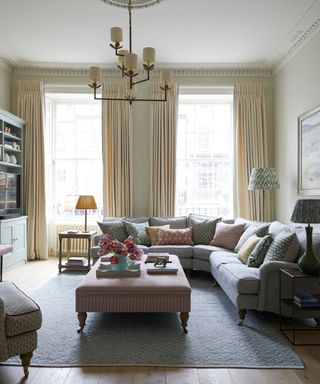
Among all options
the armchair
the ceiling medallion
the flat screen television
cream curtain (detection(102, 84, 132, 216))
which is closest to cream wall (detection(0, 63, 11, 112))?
the flat screen television

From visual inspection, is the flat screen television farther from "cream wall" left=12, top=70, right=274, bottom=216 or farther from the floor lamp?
the floor lamp

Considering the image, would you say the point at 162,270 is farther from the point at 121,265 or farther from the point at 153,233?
the point at 153,233

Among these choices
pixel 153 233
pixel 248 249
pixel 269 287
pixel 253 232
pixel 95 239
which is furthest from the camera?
pixel 153 233

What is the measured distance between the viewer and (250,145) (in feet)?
20.6

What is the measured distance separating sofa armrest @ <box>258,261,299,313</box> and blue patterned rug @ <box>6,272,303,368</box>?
0.67 ft

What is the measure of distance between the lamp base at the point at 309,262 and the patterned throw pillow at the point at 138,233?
2704 mm

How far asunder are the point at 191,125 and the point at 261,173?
2.06 metres

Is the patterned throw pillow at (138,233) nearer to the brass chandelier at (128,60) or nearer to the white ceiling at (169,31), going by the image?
the brass chandelier at (128,60)

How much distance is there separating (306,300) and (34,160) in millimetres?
5165

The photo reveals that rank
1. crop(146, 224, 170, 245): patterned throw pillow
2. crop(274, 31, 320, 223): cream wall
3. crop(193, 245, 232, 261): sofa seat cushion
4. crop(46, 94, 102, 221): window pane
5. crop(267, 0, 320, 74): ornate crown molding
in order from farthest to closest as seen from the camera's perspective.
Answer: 1. crop(46, 94, 102, 221): window pane
2. crop(146, 224, 170, 245): patterned throw pillow
3. crop(193, 245, 232, 261): sofa seat cushion
4. crop(274, 31, 320, 223): cream wall
5. crop(267, 0, 320, 74): ornate crown molding

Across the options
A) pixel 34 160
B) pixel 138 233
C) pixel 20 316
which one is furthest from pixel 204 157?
pixel 20 316

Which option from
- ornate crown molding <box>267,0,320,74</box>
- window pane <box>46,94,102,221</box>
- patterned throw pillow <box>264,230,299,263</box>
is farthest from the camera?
window pane <box>46,94,102,221</box>

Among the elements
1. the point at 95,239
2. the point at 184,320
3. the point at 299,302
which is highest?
the point at 95,239

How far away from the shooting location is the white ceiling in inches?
167
